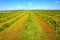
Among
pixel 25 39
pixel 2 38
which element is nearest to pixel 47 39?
pixel 25 39

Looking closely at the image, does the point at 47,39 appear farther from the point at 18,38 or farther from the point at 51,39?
the point at 18,38

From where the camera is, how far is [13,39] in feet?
40.5

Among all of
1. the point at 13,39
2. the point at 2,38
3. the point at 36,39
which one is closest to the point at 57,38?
the point at 36,39

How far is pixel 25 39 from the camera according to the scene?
40.4ft

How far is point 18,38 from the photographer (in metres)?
12.6

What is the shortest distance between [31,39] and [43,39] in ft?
4.13

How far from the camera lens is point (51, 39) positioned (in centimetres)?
1223

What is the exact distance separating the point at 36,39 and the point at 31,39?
20.6 inches

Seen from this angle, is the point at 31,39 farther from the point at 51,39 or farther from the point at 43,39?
the point at 51,39

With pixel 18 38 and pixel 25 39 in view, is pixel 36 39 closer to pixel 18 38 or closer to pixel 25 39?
pixel 25 39

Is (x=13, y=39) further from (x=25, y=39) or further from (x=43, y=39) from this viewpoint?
(x=43, y=39)

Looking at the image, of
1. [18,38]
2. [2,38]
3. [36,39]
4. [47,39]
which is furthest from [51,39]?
[2,38]

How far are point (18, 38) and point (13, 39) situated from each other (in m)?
0.58

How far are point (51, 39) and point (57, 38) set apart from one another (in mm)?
833
